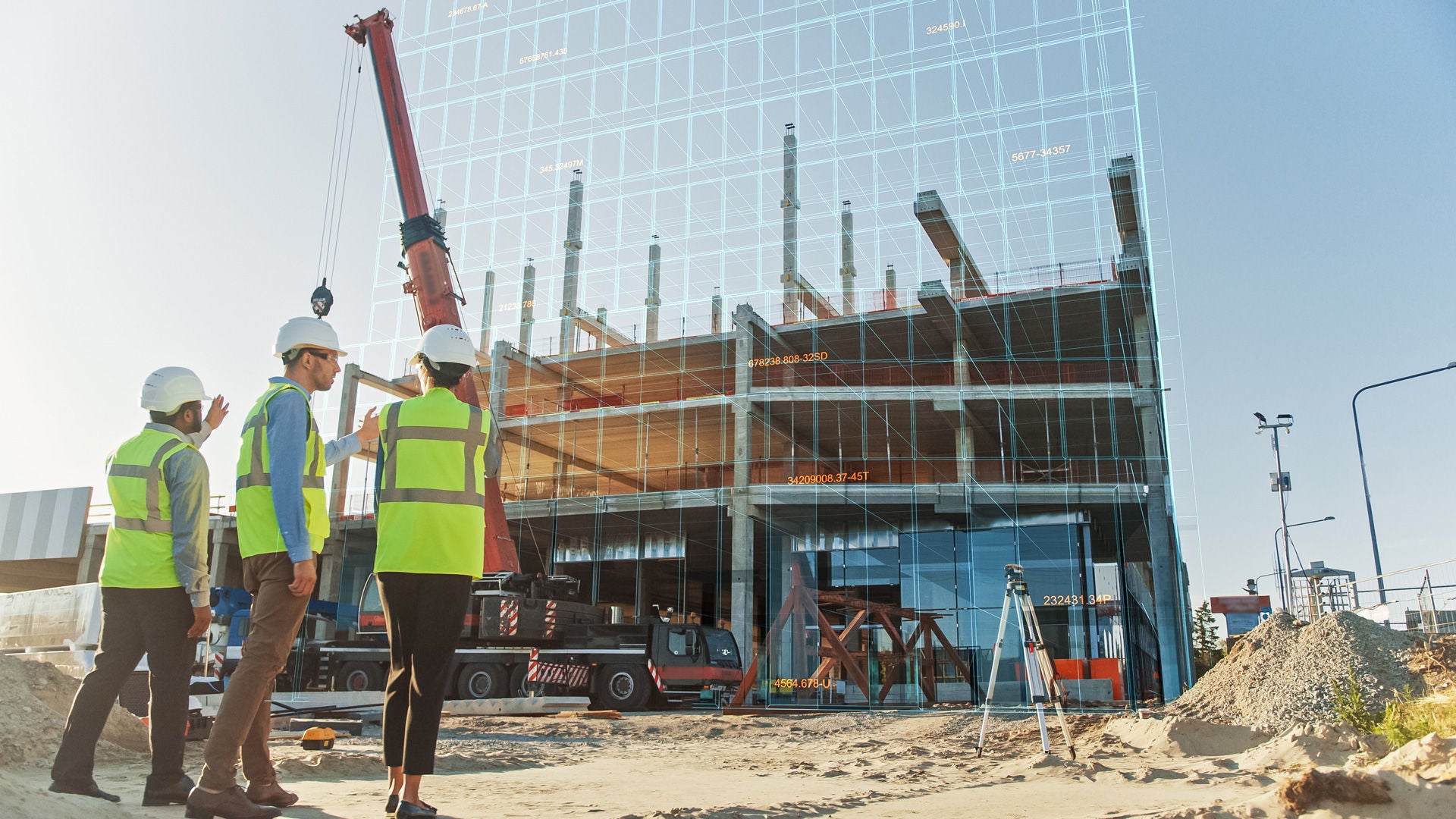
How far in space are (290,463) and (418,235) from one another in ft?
45.5

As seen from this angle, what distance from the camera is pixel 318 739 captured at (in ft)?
20.7

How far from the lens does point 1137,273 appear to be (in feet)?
→ 70.3

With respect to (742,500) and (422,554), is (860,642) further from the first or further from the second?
(422,554)

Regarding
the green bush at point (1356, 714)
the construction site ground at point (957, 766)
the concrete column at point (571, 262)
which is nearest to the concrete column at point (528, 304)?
the concrete column at point (571, 262)

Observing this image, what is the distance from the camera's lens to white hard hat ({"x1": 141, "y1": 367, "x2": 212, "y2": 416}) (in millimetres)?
3814

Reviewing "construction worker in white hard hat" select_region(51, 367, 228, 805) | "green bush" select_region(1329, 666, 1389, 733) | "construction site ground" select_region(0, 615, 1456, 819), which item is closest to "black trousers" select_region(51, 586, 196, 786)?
"construction worker in white hard hat" select_region(51, 367, 228, 805)

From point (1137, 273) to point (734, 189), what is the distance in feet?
32.0

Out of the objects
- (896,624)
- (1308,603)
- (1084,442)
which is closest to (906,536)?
(896,624)

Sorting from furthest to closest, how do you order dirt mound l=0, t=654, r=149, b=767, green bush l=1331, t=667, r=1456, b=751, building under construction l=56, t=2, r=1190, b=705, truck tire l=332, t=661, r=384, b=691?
1. building under construction l=56, t=2, r=1190, b=705
2. truck tire l=332, t=661, r=384, b=691
3. dirt mound l=0, t=654, r=149, b=767
4. green bush l=1331, t=667, r=1456, b=751

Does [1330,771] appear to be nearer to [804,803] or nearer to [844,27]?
[804,803]

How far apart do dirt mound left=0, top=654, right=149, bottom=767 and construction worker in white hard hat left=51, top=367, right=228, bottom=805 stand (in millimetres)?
1245

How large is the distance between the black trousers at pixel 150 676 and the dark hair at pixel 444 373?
3.89 feet

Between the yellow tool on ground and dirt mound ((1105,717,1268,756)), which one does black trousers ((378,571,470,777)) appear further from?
dirt mound ((1105,717,1268,756))

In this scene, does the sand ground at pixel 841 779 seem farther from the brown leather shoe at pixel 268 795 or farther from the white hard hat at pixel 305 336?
the white hard hat at pixel 305 336
